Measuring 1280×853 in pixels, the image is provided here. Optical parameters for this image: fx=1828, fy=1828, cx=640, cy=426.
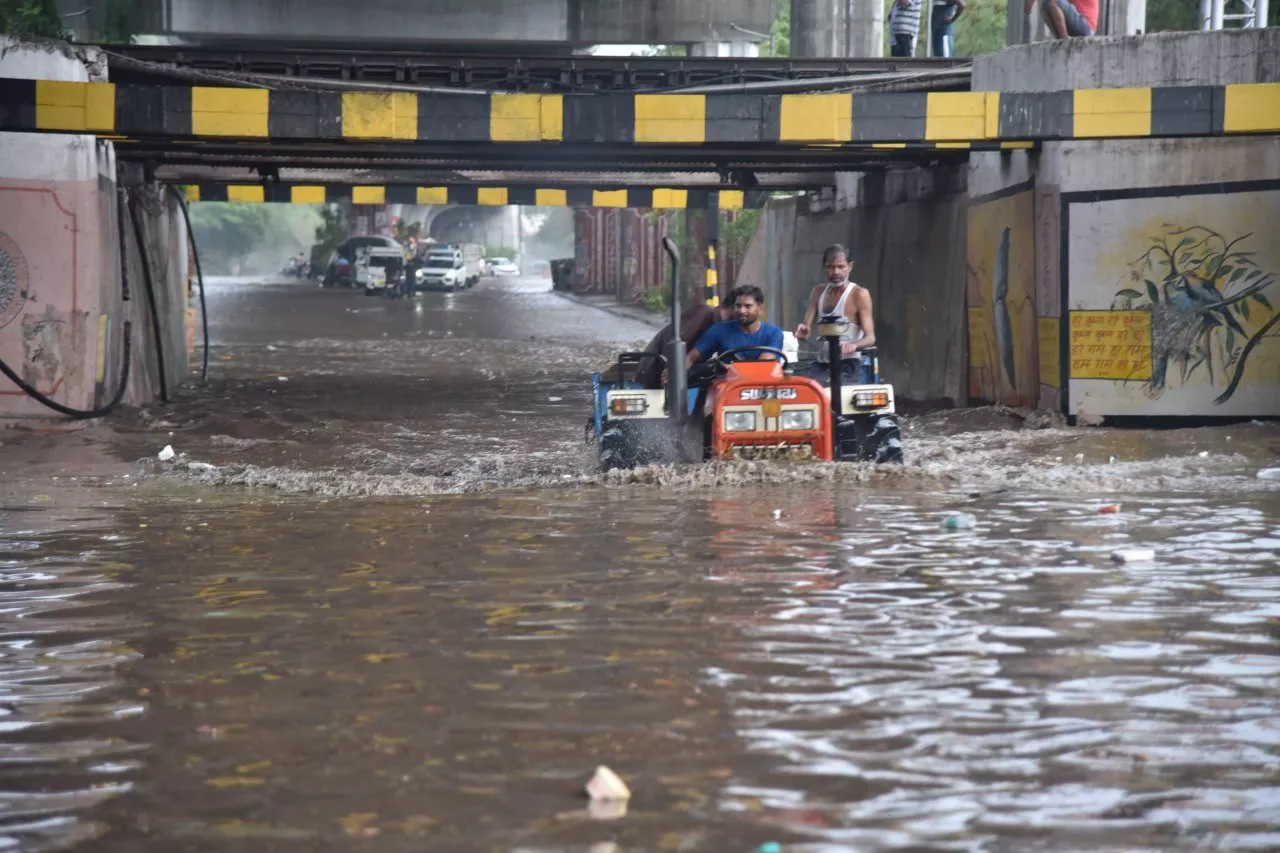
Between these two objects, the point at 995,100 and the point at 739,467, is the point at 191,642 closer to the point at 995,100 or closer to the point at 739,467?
the point at 739,467

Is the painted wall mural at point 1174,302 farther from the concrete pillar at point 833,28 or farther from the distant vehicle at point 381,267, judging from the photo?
the distant vehicle at point 381,267

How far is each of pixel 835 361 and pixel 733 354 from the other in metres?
0.74

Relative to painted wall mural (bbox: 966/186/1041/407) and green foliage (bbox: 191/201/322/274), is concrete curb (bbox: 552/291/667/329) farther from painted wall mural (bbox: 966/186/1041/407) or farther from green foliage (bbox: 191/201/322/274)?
green foliage (bbox: 191/201/322/274)

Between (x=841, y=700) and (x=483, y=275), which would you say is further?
(x=483, y=275)

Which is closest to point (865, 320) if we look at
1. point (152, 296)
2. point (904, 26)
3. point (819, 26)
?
point (152, 296)

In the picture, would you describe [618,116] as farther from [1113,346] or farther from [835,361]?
[835,361]

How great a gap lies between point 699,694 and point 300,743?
52.1 inches

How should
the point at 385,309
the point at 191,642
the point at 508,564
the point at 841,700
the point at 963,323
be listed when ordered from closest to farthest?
the point at 841,700
the point at 191,642
the point at 508,564
the point at 963,323
the point at 385,309

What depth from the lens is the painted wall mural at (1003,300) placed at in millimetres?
17234

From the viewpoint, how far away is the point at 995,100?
16531 millimetres

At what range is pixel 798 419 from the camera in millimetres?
11836

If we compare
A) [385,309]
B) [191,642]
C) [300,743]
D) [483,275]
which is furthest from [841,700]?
[483,275]

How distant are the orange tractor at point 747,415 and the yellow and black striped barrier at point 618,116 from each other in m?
4.39

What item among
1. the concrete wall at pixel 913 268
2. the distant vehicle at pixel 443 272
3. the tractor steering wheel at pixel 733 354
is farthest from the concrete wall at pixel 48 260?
the distant vehicle at pixel 443 272
